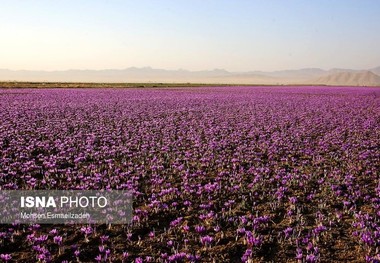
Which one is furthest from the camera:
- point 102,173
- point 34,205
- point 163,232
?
point 102,173

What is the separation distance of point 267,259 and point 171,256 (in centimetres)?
163

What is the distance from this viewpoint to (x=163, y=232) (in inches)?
272

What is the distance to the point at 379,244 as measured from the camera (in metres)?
6.35

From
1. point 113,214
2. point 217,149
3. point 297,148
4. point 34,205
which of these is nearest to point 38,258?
point 113,214

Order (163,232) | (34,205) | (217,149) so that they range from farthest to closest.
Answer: (217,149)
(34,205)
(163,232)

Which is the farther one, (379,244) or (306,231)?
(306,231)

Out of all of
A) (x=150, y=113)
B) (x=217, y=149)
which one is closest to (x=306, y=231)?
(x=217, y=149)

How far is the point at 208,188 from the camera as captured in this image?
29.8ft

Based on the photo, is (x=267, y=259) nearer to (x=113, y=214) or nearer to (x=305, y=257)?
(x=305, y=257)

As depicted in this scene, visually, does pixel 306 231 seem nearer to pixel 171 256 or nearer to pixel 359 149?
pixel 171 256

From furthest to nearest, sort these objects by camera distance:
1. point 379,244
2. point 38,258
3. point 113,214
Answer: point 113,214 < point 379,244 < point 38,258

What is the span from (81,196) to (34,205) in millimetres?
1091

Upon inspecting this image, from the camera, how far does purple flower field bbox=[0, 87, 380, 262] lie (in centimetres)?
620

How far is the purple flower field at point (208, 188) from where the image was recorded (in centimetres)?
620
